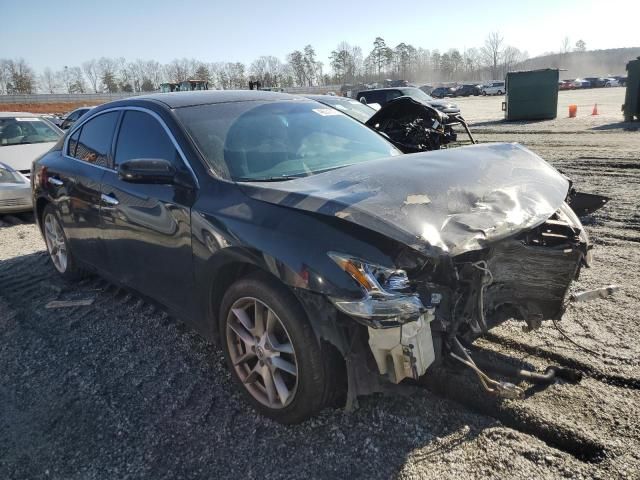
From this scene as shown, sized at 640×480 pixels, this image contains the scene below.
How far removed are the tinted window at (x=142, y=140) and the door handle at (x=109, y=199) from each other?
0.28 meters

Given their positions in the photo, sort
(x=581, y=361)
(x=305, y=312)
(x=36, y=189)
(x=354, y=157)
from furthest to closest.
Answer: (x=36, y=189) → (x=354, y=157) → (x=581, y=361) → (x=305, y=312)

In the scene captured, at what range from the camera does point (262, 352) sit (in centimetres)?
277

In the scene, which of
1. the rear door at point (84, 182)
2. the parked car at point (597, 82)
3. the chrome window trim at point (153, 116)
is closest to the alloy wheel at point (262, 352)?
the chrome window trim at point (153, 116)

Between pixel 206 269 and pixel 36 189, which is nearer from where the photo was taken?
pixel 206 269

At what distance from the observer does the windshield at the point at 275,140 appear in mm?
3230

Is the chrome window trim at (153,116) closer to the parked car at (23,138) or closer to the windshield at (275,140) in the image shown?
the windshield at (275,140)

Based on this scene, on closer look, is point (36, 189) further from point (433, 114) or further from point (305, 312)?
point (433, 114)

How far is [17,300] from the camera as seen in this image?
4836 mm

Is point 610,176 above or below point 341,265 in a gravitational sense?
below

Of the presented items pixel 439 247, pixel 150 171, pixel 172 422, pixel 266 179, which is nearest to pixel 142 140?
pixel 150 171

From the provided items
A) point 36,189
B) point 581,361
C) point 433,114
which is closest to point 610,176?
point 433,114

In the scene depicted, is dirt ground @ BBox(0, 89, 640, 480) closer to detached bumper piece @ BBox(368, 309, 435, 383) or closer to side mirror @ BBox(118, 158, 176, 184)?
detached bumper piece @ BBox(368, 309, 435, 383)

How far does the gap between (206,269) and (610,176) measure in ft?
26.7

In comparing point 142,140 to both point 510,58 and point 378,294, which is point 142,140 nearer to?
point 378,294
